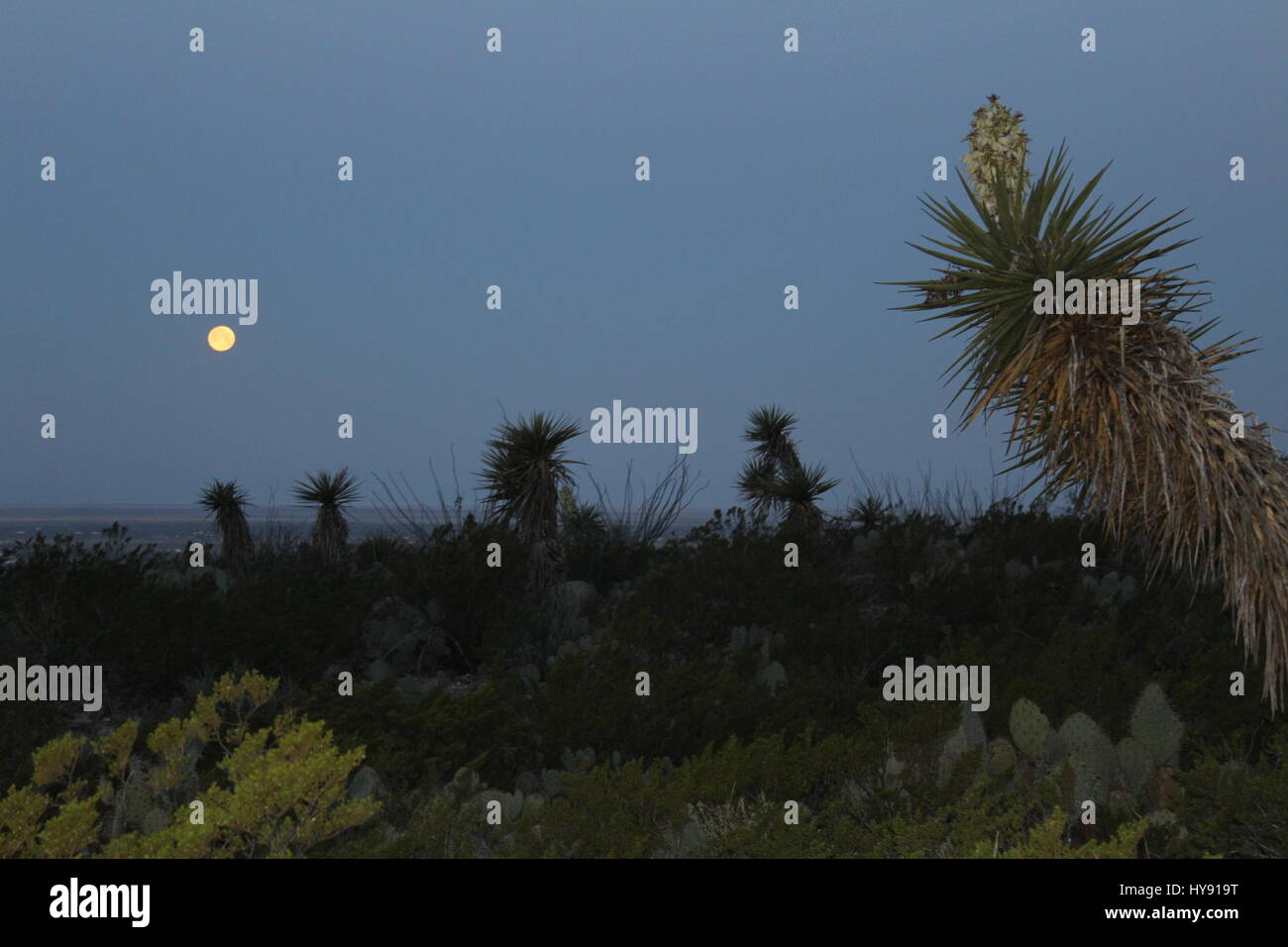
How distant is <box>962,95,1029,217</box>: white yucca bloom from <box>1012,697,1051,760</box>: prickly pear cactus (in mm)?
5639

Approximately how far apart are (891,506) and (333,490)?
840 cm

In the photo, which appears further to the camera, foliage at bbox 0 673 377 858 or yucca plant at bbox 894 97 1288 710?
yucca plant at bbox 894 97 1288 710

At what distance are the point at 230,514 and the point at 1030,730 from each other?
1373cm

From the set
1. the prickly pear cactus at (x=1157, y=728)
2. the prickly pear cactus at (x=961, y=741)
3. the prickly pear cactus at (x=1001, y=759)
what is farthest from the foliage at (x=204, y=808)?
the prickly pear cactus at (x=1157, y=728)

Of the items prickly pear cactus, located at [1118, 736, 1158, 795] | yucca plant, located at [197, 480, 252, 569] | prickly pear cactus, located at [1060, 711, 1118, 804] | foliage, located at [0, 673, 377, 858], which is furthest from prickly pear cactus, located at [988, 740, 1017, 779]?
yucca plant, located at [197, 480, 252, 569]

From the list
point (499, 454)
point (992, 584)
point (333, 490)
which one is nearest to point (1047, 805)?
point (992, 584)

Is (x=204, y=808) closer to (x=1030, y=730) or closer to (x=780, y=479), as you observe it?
(x=1030, y=730)

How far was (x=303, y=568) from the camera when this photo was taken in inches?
480

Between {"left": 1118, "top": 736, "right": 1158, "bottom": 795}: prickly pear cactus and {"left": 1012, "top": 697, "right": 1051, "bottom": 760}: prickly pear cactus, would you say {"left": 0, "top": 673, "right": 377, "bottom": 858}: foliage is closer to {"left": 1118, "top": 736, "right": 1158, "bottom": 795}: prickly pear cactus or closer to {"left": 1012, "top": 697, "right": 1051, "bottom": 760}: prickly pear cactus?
{"left": 1012, "top": 697, "right": 1051, "bottom": 760}: prickly pear cactus

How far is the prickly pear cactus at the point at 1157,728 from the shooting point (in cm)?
532

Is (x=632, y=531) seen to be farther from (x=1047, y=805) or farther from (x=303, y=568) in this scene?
(x=1047, y=805)

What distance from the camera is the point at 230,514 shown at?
1598 cm

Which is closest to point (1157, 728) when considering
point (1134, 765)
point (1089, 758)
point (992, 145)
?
point (1134, 765)

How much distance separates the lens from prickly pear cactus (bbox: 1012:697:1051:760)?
208 inches
